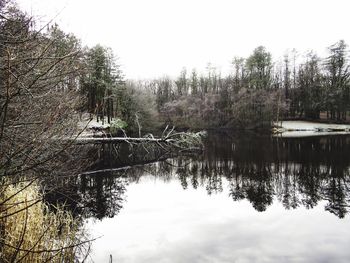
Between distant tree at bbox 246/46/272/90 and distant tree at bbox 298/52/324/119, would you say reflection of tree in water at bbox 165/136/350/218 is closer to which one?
distant tree at bbox 298/52/324/119

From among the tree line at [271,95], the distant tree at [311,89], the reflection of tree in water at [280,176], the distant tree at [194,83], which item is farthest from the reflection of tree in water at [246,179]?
the distant tree at [194,83]

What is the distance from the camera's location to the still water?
26.6ft

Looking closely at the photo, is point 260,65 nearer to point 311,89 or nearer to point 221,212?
point 311,89

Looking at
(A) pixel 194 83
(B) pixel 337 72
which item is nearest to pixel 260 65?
(B) pixel 337 72

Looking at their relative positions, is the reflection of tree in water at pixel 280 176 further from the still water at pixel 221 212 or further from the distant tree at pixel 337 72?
the distant tree at pixel 337 72

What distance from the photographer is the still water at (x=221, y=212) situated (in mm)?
8109

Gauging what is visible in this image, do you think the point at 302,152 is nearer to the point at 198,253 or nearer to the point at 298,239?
the point at 298,239

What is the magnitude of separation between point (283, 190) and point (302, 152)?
12.2 meters

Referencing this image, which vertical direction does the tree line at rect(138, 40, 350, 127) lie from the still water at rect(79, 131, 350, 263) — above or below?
above

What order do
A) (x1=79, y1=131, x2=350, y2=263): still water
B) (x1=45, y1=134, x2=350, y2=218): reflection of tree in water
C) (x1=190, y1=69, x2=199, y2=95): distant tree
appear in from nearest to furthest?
(x1=79, y1=131, x2=350, y2=263): still water, (x1=45, y1=134, x2=350, y2=218): reflection of tree in water, (x1=190, y1=69, x2=199, y2=95): distant tree

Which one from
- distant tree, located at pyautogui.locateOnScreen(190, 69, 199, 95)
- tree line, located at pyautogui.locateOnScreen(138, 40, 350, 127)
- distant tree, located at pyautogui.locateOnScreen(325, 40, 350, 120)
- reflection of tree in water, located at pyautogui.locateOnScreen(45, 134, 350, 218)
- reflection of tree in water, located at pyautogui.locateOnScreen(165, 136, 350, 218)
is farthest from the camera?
distant tree, located at pyautogui.locateOnScreen(190, 69, 199, 95)

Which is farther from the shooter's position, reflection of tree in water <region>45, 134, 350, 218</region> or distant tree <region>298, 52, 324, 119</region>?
distant tree <region>298, 52, 324, 119</region>

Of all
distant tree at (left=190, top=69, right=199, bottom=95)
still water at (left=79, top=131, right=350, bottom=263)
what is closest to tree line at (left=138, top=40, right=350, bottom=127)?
distant tree at (left=190, top=69, right=199, bottom=95)

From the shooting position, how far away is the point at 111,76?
4350 centimetres
